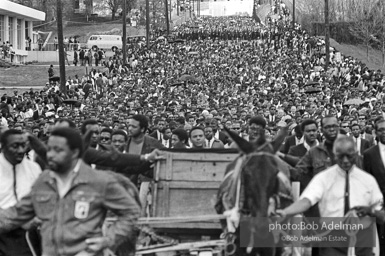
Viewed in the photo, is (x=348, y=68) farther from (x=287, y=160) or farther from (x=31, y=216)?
(x=31, y=216)

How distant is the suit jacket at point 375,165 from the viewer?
1110 centimetres

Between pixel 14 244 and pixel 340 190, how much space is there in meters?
3.30

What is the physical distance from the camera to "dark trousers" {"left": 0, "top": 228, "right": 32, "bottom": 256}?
10.2 m

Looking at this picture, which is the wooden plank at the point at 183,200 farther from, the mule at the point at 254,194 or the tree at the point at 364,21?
the tree at the point at 364,21

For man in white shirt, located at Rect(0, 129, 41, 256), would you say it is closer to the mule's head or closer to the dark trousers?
the dark trousers

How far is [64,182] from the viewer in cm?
767

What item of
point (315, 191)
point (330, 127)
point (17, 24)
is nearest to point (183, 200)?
point (330, 127)

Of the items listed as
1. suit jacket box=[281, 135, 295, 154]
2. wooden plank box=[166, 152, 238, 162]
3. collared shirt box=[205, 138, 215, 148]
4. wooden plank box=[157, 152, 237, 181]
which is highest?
wooden plank box=[166, 152, 238, 162]

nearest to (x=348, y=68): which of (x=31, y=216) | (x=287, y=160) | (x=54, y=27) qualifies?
(x=287, y=160)

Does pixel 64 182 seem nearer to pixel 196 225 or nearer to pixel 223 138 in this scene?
pixel 196 225

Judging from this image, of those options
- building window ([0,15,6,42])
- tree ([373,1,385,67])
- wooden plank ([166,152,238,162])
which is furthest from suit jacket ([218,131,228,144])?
building window ([0,15,6,42])

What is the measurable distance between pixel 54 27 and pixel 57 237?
9812cm

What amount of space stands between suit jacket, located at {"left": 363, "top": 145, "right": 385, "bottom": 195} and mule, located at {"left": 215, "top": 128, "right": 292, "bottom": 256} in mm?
2085

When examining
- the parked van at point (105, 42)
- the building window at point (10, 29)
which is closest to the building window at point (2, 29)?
the building window at point (10, 29)
